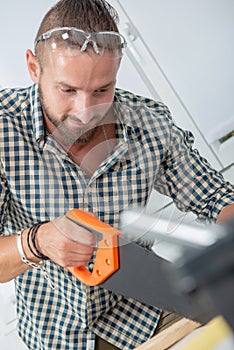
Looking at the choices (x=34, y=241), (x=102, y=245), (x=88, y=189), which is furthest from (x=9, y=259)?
(x=102, y=245)

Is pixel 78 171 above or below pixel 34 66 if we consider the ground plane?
below

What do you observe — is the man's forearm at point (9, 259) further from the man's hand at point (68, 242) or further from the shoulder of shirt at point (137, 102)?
the shoulder of shirt at point (137, 102)

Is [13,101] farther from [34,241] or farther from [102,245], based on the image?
[102,245]

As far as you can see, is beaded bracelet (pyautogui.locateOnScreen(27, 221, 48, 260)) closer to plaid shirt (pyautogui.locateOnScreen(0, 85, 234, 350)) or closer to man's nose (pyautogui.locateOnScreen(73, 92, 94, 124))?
plaid shirt (pyautogui.locateOnScreen(0, 85, 234, 350))

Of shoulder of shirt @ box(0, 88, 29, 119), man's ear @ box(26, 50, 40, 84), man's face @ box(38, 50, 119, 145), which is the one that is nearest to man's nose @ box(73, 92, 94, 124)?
man's face @ box(38, 50, 119, 145)

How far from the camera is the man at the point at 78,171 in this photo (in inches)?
33.4

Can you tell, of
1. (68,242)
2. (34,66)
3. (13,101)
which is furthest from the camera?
(13,101)

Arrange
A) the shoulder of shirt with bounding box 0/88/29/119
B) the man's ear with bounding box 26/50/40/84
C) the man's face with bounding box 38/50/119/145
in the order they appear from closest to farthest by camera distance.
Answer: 1. the man's face with bounding box 38/50/119/145
2. the man's ear with bounding box 26/50/40/84
3. the shoulder of shirt with bounding box 0/88/29/119

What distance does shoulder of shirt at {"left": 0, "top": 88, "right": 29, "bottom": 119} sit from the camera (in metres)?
1.12

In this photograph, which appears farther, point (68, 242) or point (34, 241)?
point (34, 241)

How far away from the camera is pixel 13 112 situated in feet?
3.69

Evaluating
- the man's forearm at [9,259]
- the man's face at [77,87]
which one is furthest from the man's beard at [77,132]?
the man's forearm at [9,259]

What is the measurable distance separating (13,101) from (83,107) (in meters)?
0.30

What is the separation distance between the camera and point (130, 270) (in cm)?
69
